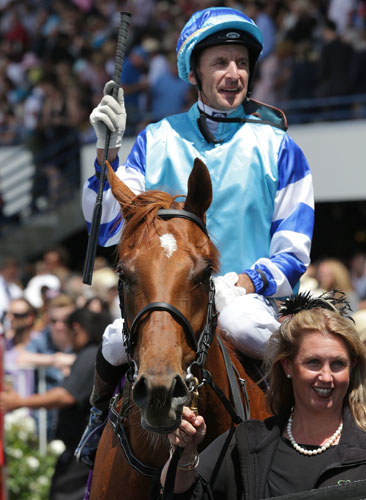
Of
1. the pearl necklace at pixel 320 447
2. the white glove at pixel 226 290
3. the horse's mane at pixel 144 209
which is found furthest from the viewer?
the white glove at pixel 226 290

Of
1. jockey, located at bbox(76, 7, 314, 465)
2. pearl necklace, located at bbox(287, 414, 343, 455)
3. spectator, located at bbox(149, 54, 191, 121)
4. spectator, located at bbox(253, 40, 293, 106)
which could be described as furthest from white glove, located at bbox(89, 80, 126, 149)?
spectator, located at bbox(149, 54, 191, 121)

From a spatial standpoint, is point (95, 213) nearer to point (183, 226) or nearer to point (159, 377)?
point (183, 226)

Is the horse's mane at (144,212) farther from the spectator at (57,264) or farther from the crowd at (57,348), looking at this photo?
the spectator at (57,264)

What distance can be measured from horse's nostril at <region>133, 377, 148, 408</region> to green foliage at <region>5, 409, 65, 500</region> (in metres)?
4.62

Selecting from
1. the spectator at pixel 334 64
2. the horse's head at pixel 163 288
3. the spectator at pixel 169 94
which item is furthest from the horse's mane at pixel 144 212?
the spectator at pixel 169 94

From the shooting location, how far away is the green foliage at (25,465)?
22.7 feet

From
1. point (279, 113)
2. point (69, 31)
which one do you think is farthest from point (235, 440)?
point (69, 31)

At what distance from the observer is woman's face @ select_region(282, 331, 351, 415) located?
260cm

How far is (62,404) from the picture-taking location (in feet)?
17.7

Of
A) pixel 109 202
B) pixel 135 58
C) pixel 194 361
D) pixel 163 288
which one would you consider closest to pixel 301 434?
pixel 194 361

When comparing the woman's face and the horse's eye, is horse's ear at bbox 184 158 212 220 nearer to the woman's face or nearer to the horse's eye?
the horse's eye

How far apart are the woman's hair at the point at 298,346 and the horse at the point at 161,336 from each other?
22 cm

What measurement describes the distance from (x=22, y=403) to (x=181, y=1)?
8.64 metres

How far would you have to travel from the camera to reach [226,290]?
3.18 m
